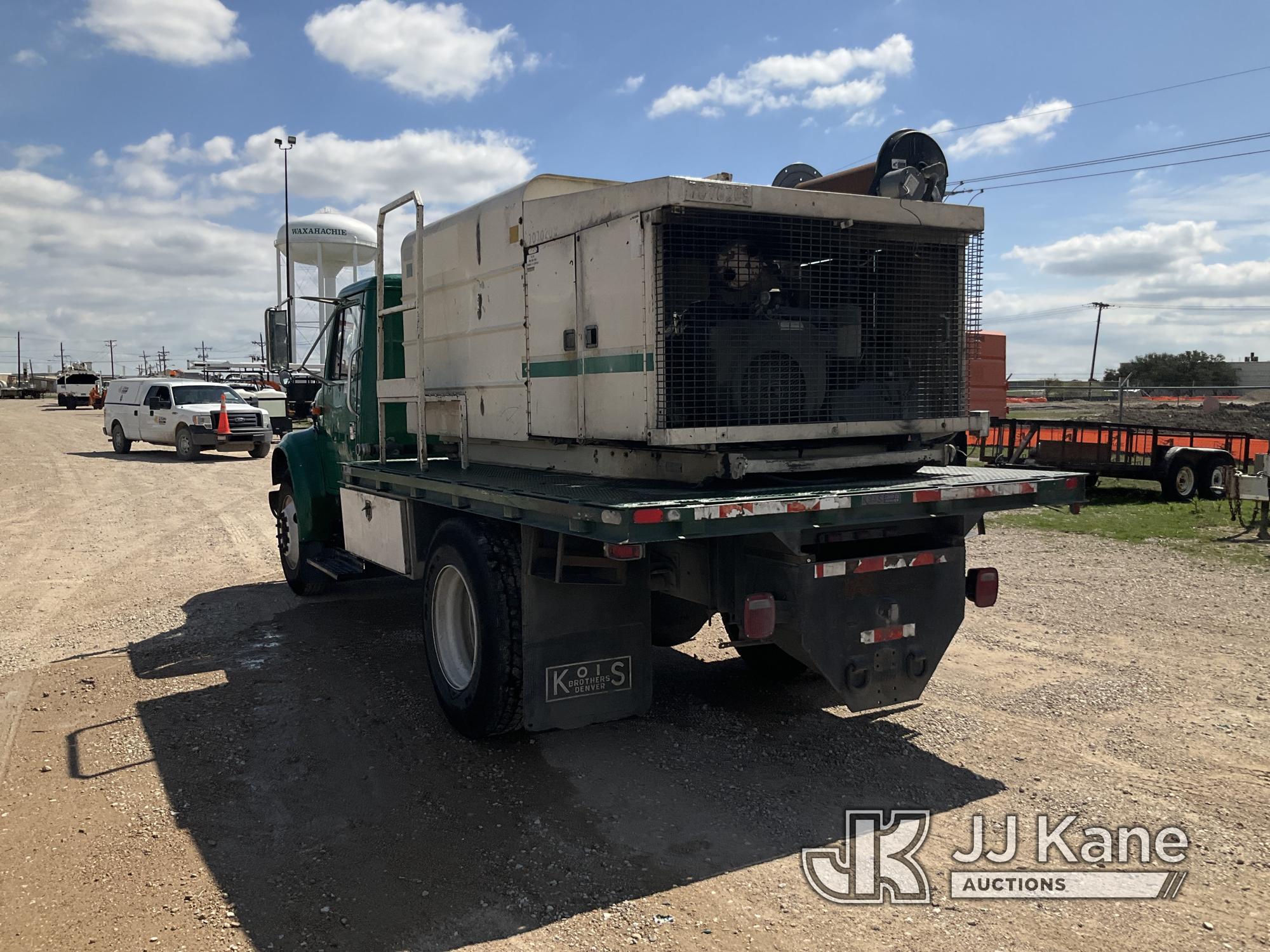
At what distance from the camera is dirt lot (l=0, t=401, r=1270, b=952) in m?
3.60

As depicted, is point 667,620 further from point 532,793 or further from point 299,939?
point 299,939

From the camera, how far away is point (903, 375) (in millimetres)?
5586

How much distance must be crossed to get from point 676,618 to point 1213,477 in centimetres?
1306

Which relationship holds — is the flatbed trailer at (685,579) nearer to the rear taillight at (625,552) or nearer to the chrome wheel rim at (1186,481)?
the rear taillight at (625,552)

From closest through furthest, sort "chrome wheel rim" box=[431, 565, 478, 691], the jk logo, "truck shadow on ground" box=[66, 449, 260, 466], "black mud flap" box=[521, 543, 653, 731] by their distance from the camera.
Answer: the jk logo
"black mud flap" box=[521, 543, 653, 731]
"chrome wheel rim" box=[431, 565, 478, 691]
"truck shadow on ground" box=[66, 449, 260, 466]

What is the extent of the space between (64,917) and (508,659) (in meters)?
2.17

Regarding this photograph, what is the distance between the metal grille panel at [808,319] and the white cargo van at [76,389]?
5297cm

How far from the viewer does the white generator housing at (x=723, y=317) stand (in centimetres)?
481

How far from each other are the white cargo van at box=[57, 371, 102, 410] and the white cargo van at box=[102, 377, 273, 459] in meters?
28.6

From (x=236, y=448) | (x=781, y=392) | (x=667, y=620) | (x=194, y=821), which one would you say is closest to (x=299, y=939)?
(x=194, y=821)

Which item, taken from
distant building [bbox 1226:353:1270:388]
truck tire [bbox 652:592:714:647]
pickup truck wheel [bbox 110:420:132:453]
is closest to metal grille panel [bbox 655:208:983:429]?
truck tire [bbox 652:592:714:647]

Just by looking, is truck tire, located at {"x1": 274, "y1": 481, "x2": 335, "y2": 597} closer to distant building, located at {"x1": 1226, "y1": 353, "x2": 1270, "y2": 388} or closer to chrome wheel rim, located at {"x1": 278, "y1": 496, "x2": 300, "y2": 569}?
chrome wheel rim, located at {"x1": 278, "y1": 496, "x2": 300, "y2": 569}

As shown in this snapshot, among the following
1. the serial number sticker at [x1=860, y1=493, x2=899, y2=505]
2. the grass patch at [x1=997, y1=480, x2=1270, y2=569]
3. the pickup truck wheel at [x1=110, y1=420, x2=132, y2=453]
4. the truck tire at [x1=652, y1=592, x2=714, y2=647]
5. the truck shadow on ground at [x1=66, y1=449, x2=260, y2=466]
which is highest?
the serial number sticker at [x1=860, y1=493, x2=899, y2=505]

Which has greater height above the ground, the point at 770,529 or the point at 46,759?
the point at 770,529
